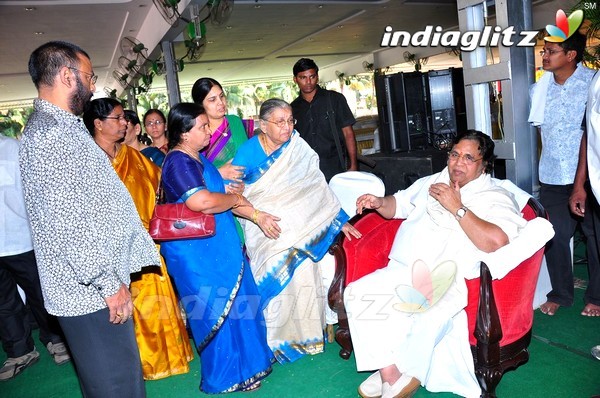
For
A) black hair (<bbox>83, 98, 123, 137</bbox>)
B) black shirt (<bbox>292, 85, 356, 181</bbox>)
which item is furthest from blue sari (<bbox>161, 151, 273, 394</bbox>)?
black shirt (<bbox>292, 85, 356, 181</bbox>)

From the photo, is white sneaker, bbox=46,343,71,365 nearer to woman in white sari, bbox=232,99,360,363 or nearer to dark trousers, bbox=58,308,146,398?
woman in white sari, bbox=232,99,360,363

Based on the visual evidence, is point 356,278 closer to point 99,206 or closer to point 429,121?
point 99,206

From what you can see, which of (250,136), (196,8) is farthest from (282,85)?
(250,136)

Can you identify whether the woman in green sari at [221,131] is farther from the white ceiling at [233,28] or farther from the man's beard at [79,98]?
the white ceiling at [233,28]

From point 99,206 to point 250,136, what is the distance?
1.55 meters

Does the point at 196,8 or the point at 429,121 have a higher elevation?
the point at 196,8

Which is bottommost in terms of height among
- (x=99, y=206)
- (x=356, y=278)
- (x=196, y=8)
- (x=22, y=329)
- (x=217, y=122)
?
(x=22, y=329)

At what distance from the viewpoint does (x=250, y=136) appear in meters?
2.98

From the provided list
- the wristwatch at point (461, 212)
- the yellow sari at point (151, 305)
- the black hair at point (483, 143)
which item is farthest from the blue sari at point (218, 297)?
the black hair at point (483, 143)

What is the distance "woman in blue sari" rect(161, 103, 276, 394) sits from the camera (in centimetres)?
229

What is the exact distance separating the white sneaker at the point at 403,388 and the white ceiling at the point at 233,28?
512 cm

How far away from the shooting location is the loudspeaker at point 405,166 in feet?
11.9

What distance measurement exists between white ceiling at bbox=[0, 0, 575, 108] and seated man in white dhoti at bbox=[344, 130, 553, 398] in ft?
15.2

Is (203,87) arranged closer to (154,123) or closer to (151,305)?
(154,123)
